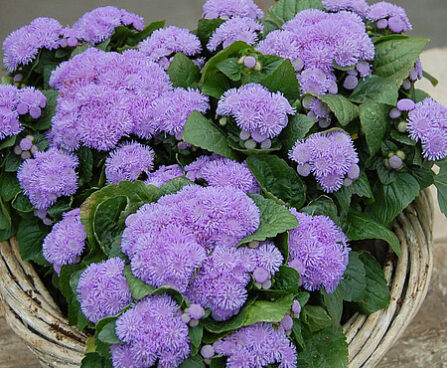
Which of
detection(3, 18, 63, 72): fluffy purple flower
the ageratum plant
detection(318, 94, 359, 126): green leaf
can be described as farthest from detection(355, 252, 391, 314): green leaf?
detection(3, 18, 63, 72): fluffy purple flower

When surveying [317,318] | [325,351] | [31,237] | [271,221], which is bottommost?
[325,351]

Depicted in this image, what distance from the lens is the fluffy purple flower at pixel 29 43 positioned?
166cm

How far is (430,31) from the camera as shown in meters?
3.73

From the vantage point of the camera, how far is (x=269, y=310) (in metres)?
1.08

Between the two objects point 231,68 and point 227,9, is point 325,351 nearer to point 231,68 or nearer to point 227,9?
point 231,68

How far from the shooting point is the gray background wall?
136 inches

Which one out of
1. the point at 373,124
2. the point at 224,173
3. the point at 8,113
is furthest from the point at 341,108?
the point at 8,113

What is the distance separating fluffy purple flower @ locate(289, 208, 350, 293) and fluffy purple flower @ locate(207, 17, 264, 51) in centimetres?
51

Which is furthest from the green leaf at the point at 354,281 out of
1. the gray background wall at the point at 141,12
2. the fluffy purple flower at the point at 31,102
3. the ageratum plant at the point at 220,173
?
the gray background wall at the point at 141,12

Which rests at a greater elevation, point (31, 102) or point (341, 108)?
point (31, 102)

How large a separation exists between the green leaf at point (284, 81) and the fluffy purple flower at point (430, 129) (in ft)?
0.91

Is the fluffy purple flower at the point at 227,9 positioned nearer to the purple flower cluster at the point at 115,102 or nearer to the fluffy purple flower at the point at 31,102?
the purple flower cluster at the point at 115,102

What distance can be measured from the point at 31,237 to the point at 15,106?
329 millimetres

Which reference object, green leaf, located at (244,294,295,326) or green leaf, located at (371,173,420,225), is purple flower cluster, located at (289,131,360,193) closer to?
green leaf, located at (371,173,420,225)
